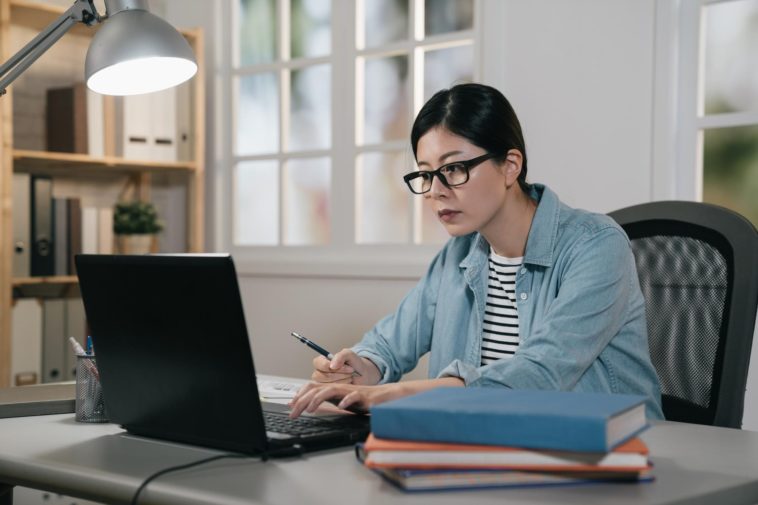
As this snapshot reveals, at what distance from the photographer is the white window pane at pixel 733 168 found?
2770 mm

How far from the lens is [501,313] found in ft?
5.89

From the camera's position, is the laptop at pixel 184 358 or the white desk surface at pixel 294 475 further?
the laptop at pixel 184 358

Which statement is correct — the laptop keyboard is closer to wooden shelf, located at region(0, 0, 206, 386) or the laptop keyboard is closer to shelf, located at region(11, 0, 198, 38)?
wooden shelf, located at region(0, 0, 206, 386)

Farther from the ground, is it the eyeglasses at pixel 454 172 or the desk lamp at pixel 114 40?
the desk lamp at pixel 114 40

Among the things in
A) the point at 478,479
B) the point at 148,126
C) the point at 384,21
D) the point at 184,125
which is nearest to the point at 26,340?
the point at 148,126

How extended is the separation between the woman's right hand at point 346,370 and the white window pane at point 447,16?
1.98 meters

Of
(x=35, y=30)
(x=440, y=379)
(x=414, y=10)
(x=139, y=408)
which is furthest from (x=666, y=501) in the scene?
(x=35, y=30)

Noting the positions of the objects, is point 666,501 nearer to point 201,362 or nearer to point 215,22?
point 201,362

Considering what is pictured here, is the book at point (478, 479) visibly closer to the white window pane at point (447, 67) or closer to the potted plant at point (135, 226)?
the white window pane at point (447, 67)

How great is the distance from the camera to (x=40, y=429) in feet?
4.45

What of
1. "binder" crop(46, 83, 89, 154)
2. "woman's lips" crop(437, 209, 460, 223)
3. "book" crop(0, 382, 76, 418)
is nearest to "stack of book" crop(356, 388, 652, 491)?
"book" crop(0, 382, 76, 418)

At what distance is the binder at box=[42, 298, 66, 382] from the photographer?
11.7ft

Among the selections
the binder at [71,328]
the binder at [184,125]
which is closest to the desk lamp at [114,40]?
the binder at [71,328]

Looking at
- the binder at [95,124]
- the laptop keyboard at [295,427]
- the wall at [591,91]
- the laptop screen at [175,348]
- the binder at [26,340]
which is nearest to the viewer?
the laptop screen at [175,348]
